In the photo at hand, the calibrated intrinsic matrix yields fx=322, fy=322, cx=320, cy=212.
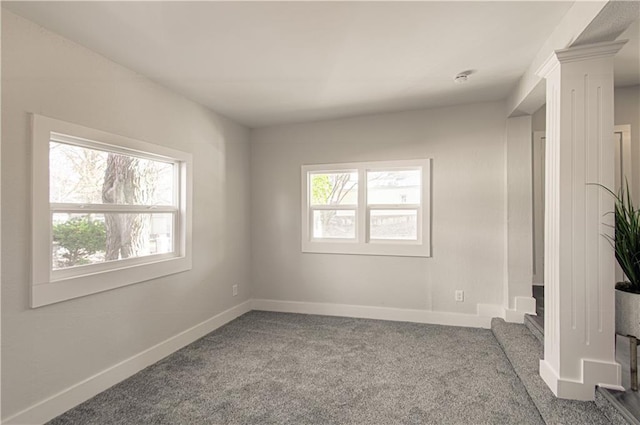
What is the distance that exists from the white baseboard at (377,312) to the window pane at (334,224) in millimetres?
908

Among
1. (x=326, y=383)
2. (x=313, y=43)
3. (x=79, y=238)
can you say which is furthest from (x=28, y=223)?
(x=326, y=383)

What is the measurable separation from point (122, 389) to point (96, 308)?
25.5 inches

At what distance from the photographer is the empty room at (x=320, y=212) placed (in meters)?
1.95

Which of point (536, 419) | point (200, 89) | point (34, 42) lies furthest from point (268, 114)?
point (536, 419)

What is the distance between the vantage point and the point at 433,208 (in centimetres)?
382

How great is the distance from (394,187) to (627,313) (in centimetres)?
242

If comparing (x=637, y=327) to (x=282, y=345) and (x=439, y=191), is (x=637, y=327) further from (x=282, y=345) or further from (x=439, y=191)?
(x=282, y=345)

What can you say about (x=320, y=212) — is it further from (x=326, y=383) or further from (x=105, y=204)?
(x=105, y=204)

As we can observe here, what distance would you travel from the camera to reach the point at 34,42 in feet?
6.59

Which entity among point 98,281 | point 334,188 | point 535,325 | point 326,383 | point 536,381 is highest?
point 334,188

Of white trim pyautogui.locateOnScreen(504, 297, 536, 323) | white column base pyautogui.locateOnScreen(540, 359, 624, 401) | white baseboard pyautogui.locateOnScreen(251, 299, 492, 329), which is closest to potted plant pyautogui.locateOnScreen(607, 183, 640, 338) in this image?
white column base pyautogui.locateOnScreen(540, 359, 624, 401)

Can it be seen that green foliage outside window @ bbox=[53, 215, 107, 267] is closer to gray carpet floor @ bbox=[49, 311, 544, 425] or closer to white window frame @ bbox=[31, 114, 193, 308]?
white window frame @ bbox=[31, 114, 193, 308]

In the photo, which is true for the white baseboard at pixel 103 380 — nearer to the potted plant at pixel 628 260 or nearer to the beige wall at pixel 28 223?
the beige wall at pixel 28 223

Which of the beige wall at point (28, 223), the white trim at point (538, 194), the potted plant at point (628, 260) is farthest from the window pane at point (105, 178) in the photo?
the white trim at point (538, 194)
